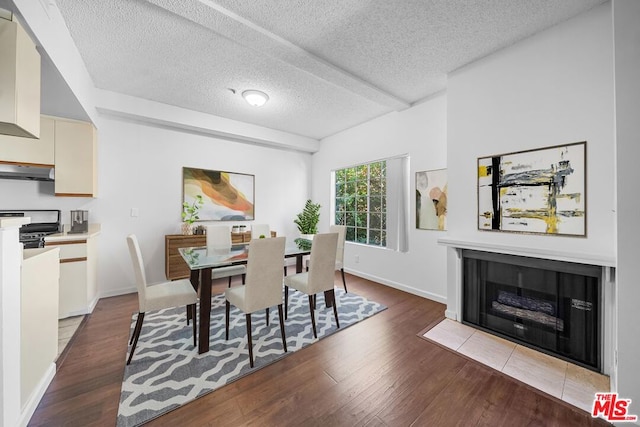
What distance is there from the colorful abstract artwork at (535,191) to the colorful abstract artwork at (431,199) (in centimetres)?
73

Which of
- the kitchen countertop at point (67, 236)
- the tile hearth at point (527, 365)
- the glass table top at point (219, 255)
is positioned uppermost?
the kitchen countertop at point (67, 236)

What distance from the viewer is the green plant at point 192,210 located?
3.95 meters

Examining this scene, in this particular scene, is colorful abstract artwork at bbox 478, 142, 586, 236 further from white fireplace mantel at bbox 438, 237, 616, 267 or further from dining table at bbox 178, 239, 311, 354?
dining table at bbox 178, 239, 311, 354

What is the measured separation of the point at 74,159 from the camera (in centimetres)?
290

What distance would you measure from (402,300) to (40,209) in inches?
185

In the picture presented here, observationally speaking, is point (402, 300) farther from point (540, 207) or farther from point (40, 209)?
point (40, 209)

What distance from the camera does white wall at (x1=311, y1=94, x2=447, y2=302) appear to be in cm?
329

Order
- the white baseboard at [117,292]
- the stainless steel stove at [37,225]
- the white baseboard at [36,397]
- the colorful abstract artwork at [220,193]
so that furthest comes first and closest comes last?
the colorful abstract artwork at [220,193] → the white baseboard at [117,292] → the stainless steel stove at [37,225] → the white baseboard at [36,397]

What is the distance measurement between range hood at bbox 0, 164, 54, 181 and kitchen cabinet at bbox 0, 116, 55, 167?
2.3 inches

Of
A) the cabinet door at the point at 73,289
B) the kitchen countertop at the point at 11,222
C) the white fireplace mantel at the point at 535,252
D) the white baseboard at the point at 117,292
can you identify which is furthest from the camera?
the white baseboard at the point at 117,292

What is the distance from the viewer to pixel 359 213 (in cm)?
468

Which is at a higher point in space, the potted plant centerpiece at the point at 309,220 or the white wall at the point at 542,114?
Result: the white wall at the point at 542,114

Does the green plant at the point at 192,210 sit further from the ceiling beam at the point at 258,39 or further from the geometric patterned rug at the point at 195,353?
the ceiling beam at the point at 258,39

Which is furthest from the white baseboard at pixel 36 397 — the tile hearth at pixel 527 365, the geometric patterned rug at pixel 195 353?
the tile hearth at pixel 527 365
